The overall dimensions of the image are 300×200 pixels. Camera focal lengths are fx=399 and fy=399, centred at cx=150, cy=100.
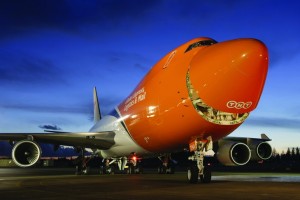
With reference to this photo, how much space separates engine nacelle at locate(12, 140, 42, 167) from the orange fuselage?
4.97m

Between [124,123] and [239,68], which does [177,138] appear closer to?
[239,68]

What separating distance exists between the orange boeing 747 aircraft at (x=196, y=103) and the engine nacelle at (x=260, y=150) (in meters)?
0.07

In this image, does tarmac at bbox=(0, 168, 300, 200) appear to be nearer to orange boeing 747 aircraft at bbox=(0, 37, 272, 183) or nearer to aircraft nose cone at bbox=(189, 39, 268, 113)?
orange boeing 747 aircraft at bbox=(0, 37, 272, 183)

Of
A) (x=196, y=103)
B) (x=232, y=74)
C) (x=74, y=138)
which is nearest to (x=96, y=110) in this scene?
(x=74, y=138)

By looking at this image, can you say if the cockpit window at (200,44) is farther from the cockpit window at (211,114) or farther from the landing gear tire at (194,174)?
the landing gear tire at (194,174)

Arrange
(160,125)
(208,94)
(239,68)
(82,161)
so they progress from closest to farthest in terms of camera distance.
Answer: (239,68), (208,94), (160,125), (82,161)

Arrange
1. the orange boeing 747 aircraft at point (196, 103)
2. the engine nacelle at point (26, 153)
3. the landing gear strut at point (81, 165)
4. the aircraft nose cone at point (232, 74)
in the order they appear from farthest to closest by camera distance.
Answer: the landing gear strut at point (81, 165) < the engine nacelle at point (26, 153) < the orange boeing 747 aircraft at point (196, 103) < the aircraft nose cone at point (232, 74)

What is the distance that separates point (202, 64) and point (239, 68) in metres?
1.29

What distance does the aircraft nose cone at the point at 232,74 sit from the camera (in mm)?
11078

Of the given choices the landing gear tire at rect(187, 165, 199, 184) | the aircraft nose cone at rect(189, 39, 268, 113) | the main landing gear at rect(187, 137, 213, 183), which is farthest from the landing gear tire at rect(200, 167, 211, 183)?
the aircraft nose cone at rect(189, 39, 268, 113)

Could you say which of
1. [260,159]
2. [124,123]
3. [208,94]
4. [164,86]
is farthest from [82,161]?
[208,94]

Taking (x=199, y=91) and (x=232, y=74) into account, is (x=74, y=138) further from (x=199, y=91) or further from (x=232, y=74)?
(x=232, y=74)

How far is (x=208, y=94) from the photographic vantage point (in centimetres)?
1191

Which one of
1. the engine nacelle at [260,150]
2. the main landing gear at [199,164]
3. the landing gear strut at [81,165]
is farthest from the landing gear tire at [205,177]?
the landing gear strut at [81,165]
